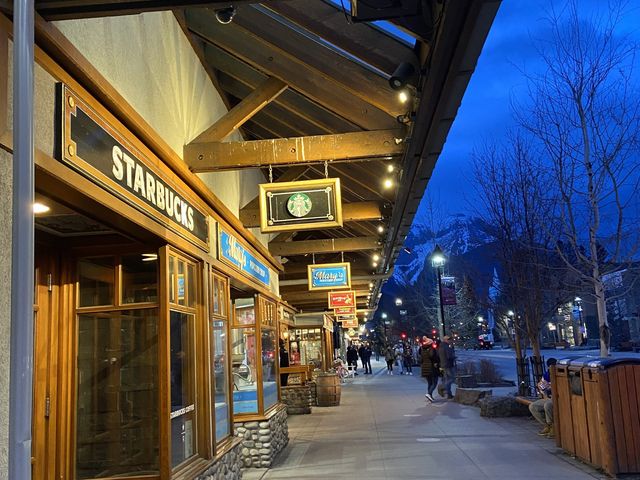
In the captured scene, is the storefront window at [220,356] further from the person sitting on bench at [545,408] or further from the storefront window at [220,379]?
the person sitting on bench at [545,408]

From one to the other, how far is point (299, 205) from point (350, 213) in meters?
2.48

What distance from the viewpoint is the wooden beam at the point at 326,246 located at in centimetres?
1220

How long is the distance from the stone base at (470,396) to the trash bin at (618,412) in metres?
7.70

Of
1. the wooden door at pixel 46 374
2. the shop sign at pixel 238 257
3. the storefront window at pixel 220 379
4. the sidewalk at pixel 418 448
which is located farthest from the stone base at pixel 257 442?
the wooden door at pixel 46 374

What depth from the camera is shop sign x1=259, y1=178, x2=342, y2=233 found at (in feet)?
22.8

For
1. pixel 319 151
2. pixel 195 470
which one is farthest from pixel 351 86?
pixel 195 470

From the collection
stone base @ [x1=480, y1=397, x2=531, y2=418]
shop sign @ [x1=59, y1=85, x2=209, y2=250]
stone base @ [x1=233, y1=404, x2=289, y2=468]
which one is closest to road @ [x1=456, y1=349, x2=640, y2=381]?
stone base @ [x1=480, y1=397, x2=531, y2=418]

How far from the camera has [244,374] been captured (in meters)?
9.95

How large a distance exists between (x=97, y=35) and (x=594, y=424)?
23.6ft

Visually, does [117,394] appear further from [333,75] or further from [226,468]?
[333,75]

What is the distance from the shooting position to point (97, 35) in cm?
434

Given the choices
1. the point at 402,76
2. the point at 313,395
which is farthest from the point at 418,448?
the point at 313,395

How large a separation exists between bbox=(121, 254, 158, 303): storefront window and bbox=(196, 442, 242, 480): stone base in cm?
182

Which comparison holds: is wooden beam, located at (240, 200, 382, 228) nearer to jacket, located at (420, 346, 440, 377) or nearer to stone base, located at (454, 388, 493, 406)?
stone base, located at (454, 388, 493, 406)
